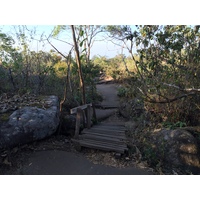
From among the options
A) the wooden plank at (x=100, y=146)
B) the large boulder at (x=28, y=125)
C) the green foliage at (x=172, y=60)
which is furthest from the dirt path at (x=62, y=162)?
the green foliage at (x=172, y=60)

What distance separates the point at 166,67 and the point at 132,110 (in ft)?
7.36

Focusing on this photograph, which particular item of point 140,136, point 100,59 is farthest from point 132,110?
point 100,59

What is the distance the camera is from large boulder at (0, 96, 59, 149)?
349 centimetres

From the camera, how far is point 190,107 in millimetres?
4641

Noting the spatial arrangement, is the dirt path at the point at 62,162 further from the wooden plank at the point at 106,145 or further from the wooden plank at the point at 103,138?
the wooden plank at the point at 103,138

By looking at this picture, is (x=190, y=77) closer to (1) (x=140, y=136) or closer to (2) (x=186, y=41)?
(2) (x=186, y=41)

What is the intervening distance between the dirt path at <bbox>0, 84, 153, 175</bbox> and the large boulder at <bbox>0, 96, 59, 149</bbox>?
0.25m

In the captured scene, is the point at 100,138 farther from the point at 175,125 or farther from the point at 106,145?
the point at 175,125

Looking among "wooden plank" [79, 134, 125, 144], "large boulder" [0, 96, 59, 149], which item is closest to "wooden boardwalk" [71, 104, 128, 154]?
"wooden plank" [79, 134, 125, 144]

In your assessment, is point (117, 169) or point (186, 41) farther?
point (186, 41)

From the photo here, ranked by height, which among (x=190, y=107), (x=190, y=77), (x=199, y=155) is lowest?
(x=199, y=155)

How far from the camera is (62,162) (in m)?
3.45

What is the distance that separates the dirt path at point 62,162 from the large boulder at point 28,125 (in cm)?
25

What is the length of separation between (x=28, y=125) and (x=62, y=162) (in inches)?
40.9
